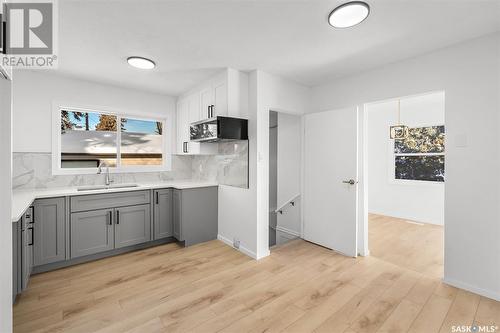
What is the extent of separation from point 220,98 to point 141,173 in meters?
1.94

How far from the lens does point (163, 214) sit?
3490mm

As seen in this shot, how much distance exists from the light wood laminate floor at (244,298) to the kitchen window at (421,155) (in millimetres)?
3012

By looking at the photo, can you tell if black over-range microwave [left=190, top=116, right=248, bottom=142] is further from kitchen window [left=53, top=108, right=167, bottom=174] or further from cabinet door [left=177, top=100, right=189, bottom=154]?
kitchen window [left=53, top=108, right=167, bottom=174]

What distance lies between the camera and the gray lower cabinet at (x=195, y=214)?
3.38 m

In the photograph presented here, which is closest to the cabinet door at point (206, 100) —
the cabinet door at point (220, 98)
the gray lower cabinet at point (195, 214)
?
the cabinet door at point (220, 98)

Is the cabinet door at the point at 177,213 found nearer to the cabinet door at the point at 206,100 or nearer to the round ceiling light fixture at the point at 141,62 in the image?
the cabinet door at the point at 206,100

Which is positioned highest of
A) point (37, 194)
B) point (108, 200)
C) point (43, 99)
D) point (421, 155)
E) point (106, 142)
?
point (43, 99)

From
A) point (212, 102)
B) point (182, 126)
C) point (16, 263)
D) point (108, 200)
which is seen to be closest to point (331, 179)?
point (212, 102)

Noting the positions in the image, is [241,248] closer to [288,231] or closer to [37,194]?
[288,231]

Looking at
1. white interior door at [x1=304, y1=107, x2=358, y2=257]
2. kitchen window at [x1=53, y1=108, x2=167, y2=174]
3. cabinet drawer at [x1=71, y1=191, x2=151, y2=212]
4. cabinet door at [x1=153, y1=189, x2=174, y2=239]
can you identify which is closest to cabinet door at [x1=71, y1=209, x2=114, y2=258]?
cabinet drawer at [x1=71, y1=191, x2=151, y2=212]

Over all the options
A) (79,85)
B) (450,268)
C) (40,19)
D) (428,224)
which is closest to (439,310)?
(450,268)

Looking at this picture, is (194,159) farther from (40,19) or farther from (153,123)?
(40,19)

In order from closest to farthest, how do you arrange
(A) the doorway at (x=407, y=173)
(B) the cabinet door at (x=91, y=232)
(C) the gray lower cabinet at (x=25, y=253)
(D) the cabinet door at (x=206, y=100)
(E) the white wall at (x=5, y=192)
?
(E) the white wall at (x=5, y=192) < (C) the gray lower cabinet at (x=25, y=253) < (B) the cabinet door at (x=91, y=232) < (D) the cabinet door at (x=206, y=100) < (A) the doorway at (x=407, y=173)

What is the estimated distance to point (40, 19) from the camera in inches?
76.9
